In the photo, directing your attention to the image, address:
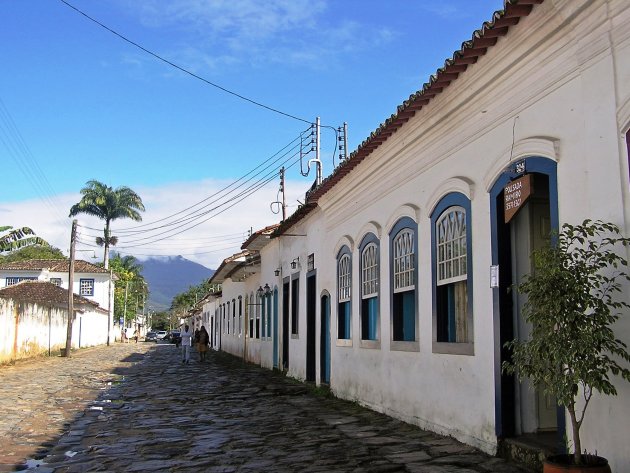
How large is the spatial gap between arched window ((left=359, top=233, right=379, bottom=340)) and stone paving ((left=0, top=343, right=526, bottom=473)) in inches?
52.8

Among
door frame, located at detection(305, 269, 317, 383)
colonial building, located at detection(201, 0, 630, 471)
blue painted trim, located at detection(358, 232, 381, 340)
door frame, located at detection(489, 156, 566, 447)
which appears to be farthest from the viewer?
door frame, located at detection(305, 269, 317, 383)

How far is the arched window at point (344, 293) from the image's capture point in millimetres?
12477

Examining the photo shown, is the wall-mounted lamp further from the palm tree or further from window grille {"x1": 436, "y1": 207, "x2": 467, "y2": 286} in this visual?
the palm tree

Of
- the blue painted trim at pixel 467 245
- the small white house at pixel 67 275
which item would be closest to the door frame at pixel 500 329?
the blue painted trim at pixel 467 245

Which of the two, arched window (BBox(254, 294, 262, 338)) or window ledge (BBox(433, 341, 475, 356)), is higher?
arched window (BBox(254, 294, 262, 338))

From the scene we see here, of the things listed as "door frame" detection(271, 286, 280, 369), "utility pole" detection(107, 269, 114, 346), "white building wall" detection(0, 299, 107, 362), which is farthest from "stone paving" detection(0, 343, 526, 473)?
"utility pole" detection(107, 269, 114, 346)

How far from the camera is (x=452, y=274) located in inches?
321

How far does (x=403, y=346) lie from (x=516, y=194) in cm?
362

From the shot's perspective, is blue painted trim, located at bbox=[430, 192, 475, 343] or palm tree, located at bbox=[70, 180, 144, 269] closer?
blue painted trim, located at bbox=[430, 192, 475, 343]

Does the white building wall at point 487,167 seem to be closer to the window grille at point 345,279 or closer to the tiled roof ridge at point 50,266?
the window grille at point 345,279

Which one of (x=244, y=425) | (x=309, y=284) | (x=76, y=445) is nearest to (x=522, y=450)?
(x=244, y=425)

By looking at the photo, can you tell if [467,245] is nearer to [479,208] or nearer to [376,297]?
[479,208]

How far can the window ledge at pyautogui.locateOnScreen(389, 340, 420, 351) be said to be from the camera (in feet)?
29.6

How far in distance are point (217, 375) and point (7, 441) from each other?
37.5 feet
